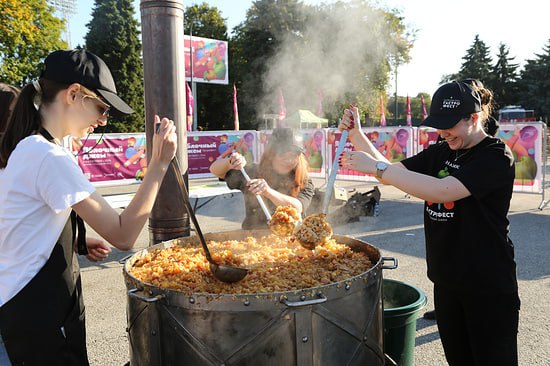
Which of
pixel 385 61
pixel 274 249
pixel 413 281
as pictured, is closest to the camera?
pixel 274 249

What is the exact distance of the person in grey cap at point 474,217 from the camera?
2150 mm

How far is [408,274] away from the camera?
18.0 ft

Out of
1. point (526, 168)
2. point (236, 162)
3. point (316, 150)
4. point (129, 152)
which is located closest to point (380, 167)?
point (236, 162)

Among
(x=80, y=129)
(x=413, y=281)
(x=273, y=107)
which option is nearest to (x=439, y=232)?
(x=80, y=129)

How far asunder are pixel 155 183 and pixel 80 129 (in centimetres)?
38

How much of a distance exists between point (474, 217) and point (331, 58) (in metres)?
30.0

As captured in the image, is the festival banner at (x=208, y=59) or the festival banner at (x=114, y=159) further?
the festival banner at (x=208, y=59)

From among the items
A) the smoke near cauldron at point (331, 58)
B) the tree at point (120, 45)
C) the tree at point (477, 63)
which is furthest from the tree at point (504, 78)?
the tree at point (120, 45)

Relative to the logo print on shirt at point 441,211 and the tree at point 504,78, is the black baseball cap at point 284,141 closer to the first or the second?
the logo print on shirt at point 441,211

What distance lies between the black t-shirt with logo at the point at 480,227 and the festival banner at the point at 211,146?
12545mm

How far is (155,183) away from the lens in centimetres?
176

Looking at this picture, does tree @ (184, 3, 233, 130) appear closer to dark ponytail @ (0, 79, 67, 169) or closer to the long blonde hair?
the long blonde hair

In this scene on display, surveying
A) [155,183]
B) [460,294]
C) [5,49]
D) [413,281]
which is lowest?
[413,281]

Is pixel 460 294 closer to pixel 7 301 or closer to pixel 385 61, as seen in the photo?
pixel 7 301
